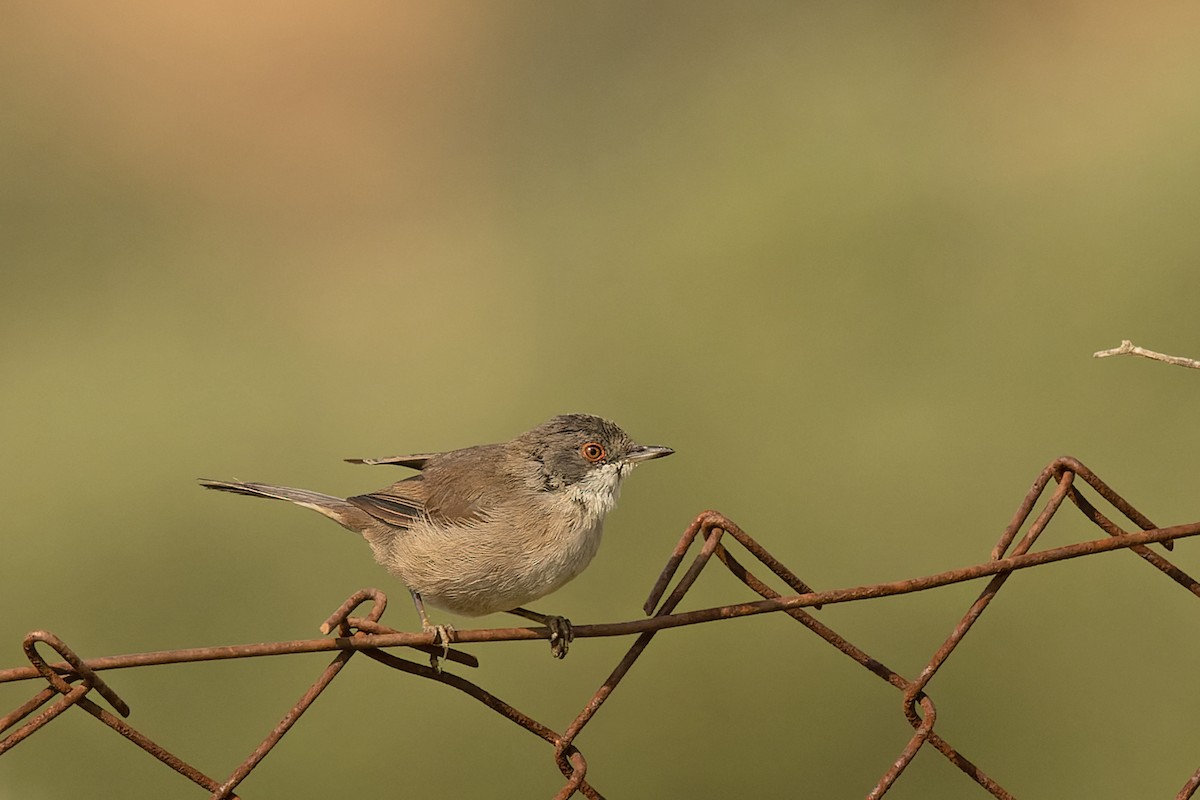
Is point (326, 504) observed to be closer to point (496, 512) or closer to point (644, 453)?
point (496, 512)

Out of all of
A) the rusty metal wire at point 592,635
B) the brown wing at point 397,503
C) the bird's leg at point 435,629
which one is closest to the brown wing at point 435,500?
the brown wing at point 397,503

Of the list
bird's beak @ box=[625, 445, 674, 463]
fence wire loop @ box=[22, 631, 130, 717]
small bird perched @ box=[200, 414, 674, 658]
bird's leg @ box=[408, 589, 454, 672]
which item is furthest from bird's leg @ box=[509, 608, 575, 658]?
fence wire loop @ box=[22, 631, 130, 717]

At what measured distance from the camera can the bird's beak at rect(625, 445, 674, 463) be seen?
337cm

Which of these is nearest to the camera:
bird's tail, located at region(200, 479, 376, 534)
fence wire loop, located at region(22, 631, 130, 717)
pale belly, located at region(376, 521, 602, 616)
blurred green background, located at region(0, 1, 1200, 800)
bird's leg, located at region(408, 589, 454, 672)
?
fence wire loop, located at region(22, 631, 130, 717)

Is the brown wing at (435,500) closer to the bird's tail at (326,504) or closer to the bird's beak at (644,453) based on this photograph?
the bird's tail at (326,504)

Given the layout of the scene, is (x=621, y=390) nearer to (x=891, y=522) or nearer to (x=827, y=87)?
(x=891, y=522)

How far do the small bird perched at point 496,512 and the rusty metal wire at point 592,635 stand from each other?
2.62ft

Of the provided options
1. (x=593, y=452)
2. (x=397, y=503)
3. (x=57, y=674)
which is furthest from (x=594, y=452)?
(x=57, y=674)

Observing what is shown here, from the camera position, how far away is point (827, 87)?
724cm

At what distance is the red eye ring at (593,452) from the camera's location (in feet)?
11.4

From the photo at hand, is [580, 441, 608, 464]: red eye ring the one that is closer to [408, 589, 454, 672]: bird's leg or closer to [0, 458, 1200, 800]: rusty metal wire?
[408, 589, 454, 672]: bird's leg

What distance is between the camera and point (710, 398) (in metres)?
5.86

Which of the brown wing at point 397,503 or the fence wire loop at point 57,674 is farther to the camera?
the brown wing at point 397,503

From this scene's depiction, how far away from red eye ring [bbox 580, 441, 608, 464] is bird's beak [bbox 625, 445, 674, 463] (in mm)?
64
